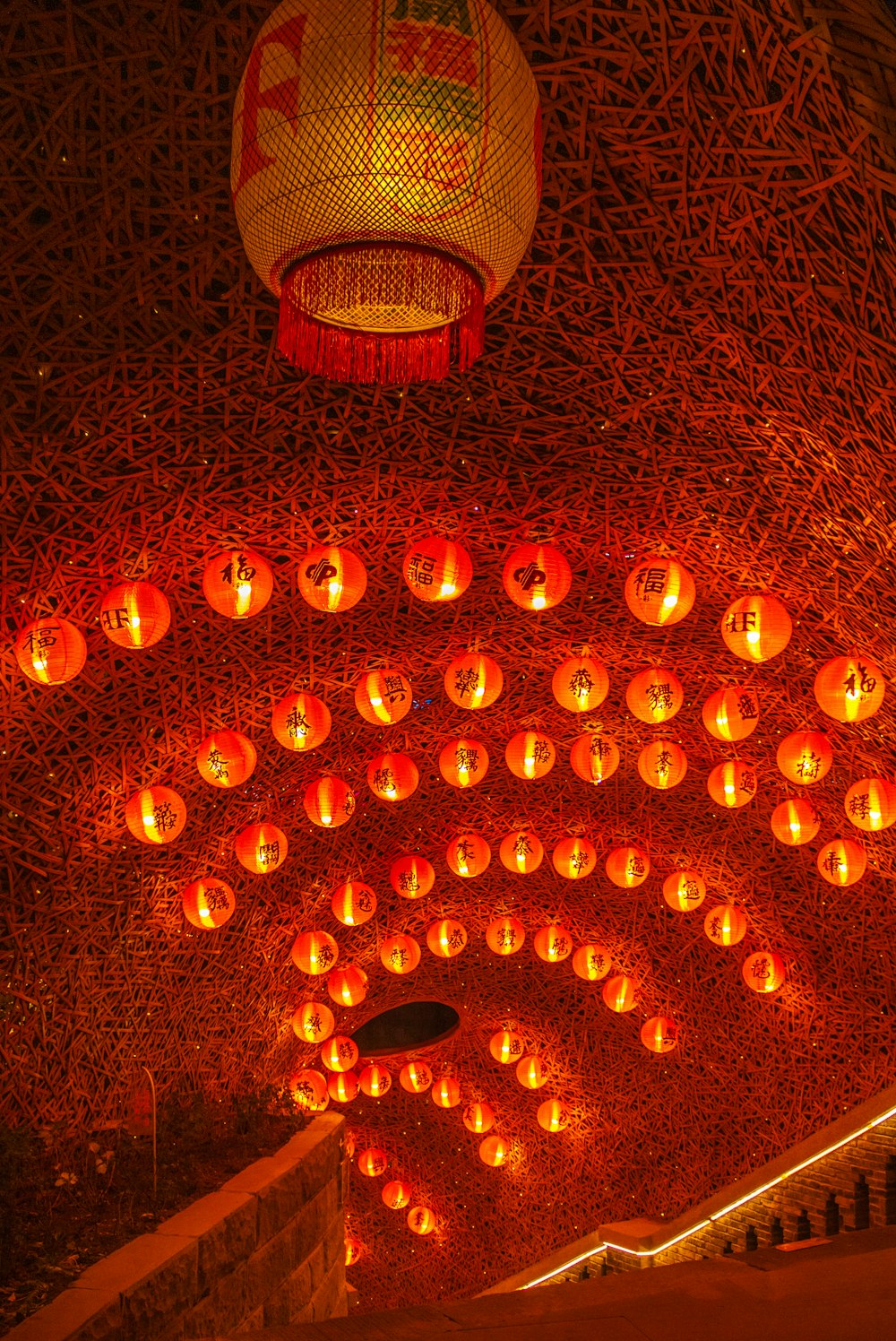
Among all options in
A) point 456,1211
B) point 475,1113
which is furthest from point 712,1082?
point 456,1211

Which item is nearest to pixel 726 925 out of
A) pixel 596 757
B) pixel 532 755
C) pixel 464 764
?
pixel 596 757

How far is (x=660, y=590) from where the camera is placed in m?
5.57

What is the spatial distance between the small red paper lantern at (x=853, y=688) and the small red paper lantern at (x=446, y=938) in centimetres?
579

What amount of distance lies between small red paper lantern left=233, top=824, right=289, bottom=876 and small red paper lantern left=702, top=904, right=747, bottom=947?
13.5ft

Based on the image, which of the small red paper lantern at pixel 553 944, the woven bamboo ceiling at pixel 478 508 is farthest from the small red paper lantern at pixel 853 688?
the small red paper lantern at pixel 553 944

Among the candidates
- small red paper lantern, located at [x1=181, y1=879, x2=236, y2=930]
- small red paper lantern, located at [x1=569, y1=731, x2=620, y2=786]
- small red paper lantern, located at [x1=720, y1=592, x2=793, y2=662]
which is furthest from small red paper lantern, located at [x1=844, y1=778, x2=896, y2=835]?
small red paper lantern, located at [x1=181, y1=879, x2=236, y2=930]

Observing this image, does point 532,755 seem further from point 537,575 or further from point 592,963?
point 592,963

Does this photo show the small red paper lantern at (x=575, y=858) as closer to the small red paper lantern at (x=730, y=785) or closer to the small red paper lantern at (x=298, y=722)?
the small red paper lantern at (x=730, y=785)

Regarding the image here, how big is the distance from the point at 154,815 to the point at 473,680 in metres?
2.10

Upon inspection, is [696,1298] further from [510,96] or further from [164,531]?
[164,531]

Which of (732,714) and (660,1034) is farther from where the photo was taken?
(660,1034)

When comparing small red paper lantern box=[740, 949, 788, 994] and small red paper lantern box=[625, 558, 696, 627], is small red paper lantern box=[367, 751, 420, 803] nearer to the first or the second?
small red paper lantern box=[625, 558, 696, 627]

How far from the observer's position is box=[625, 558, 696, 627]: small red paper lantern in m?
5.57

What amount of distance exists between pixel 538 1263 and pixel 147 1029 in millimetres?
8365
